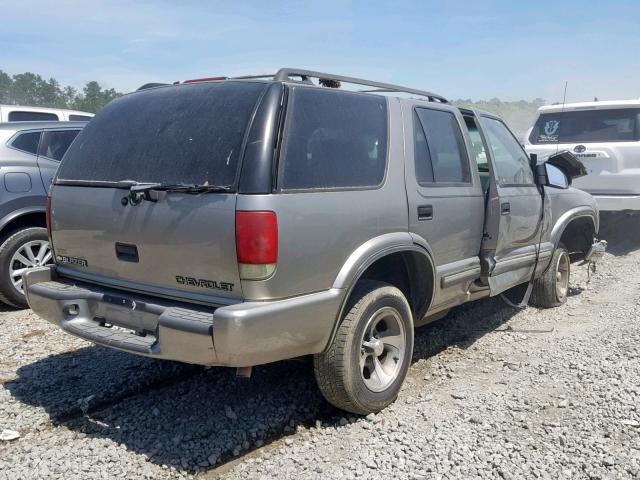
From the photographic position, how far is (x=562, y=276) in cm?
614

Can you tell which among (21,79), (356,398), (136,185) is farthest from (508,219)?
(21,79)

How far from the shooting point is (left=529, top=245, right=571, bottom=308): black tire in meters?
5.77

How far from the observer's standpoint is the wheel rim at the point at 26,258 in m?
5.55

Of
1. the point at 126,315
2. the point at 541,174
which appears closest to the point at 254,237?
the point at 126,315

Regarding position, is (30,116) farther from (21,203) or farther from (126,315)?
(126,315)

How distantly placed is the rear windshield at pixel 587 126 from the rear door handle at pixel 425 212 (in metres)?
5.78

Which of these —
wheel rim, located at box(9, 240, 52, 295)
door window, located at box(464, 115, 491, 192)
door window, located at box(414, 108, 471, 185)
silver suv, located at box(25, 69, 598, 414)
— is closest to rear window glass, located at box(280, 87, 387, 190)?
silver suv, located at box(25, 69, 598, 414)

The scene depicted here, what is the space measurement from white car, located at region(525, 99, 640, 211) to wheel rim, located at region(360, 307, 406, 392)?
539 cm

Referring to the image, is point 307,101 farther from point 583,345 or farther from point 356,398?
point 583,345

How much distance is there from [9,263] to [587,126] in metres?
7.74

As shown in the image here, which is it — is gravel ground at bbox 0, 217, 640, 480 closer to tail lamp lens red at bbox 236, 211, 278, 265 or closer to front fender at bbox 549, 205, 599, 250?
front fender at bbox 549, 205, 599, 250

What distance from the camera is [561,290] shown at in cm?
606

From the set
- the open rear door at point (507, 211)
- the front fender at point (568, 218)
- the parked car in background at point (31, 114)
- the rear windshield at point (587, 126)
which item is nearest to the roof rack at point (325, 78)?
the open rear door at point (507, 211)

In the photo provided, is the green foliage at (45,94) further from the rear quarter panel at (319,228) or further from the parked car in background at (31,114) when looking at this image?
the rear quarter panel at (319,228)
